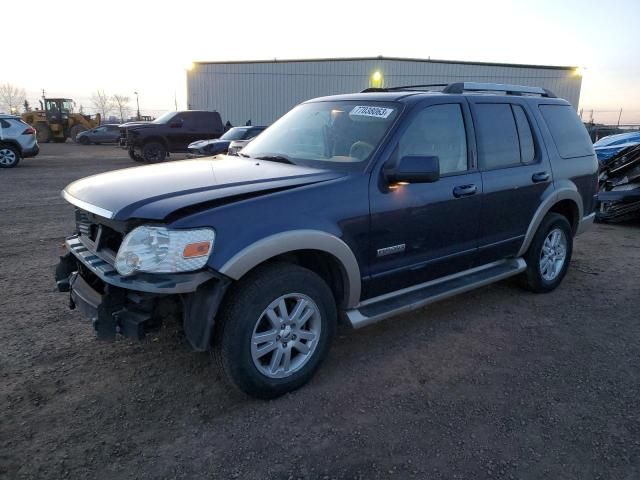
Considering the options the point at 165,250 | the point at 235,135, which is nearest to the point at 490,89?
the point at 165,250

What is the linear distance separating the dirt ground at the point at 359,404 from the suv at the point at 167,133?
46.0 feet

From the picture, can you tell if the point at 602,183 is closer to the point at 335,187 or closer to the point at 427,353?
the point at 427,353

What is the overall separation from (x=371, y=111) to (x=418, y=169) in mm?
777

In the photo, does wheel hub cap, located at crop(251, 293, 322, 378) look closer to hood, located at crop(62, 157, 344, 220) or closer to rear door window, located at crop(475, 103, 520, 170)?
hood, located at crop(62, 157, 344, 220)

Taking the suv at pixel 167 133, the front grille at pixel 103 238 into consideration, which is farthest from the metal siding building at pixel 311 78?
the front grille at pixel 103 238

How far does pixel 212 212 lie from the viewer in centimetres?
261

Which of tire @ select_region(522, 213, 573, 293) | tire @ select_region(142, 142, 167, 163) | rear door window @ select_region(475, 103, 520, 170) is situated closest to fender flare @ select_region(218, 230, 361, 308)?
rear door window @ select_region(475, 103, 520, 170)

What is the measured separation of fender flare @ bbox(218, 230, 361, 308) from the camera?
8.57 ft

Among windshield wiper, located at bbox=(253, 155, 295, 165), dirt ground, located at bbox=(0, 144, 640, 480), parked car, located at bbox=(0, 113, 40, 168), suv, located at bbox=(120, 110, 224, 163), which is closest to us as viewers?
dirt ground, located at bbox=(0, 144, 640, 480)

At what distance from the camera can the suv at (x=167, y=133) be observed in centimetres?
1748

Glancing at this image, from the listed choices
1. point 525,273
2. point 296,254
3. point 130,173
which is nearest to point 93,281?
point 130,173

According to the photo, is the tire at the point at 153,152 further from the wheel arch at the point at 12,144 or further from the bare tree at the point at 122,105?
the bare tree at the point at 122,105

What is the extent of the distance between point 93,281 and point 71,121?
1379 inches

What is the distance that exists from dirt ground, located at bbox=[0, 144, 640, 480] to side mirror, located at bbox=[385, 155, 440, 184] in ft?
4.34
